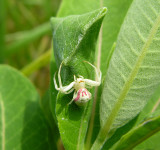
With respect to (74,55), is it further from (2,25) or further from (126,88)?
(2,25)

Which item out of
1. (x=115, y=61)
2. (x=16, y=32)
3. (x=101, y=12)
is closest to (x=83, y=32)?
(x=101, y=12)

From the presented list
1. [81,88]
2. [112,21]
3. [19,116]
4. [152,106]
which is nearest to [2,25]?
[19,116]

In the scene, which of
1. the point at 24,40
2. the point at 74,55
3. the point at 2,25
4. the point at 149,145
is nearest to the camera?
the point at 74,55

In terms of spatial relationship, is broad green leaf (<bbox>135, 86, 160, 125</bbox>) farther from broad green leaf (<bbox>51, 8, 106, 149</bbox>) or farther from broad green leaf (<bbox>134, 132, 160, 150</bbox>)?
broad green leaf (<bbox>51, 8, 106, 149</bbox>)

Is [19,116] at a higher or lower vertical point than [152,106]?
lower

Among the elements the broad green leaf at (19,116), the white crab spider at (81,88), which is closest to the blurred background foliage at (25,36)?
the broad green leaf at (19,116)

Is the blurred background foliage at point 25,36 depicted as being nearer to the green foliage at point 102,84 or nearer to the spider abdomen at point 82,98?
the green foliage at point 102,84

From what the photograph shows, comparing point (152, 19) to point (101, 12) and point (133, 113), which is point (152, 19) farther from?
point (133, 113)
